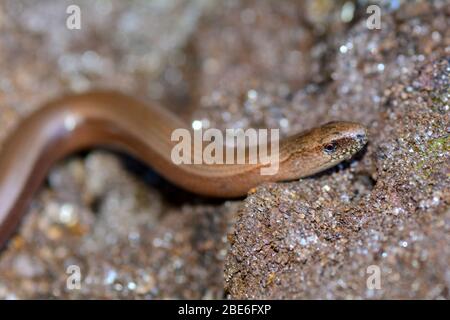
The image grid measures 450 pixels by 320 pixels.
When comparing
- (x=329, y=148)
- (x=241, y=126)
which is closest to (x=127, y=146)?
(x=241, y=126)

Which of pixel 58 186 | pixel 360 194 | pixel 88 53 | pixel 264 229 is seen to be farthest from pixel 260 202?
pixel 88 53

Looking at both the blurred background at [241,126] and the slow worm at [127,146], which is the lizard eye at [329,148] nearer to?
the slow worm at [127,146]

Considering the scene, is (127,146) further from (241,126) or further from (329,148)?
(329,148)

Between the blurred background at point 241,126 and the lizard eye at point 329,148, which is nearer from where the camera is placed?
the blurred background at point 241,126

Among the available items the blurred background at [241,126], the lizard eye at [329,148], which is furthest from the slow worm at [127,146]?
the blurred background at [241,126]

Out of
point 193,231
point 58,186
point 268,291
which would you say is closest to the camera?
point 268,291

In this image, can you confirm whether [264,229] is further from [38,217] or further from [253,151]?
[38,217]

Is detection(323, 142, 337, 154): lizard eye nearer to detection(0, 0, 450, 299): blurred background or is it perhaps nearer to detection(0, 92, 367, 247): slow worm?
detection(0, 92, 367, 247): slow worm

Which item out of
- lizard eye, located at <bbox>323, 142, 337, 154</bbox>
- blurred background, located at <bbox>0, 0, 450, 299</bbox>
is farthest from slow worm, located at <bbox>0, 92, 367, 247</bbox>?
blurred background, located at <bbox>0, 0, 450, 299</bbox>
